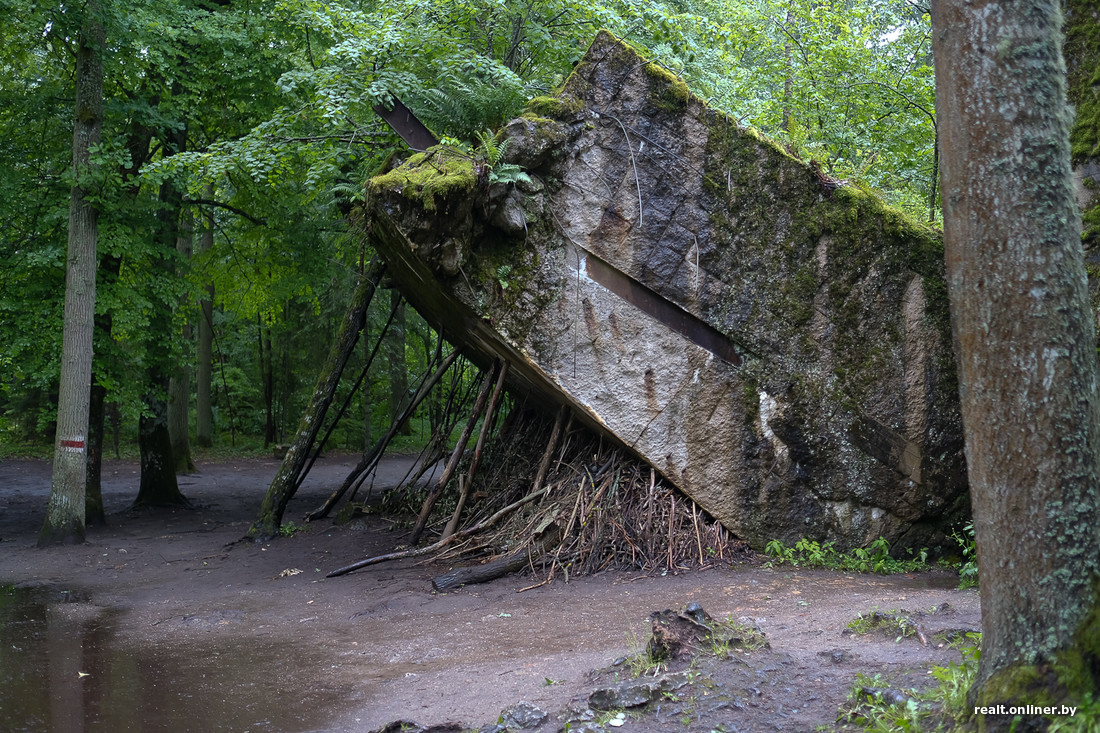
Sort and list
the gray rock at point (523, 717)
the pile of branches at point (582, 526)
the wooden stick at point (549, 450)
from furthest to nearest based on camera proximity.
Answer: the wooden stick at point (549, 450), the pile of branches at point (582, 526), the gray rock at point (523, 717)

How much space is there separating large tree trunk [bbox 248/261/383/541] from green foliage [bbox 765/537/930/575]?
6.22 metres

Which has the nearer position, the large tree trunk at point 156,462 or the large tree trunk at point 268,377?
the large tree trunk at point 156,462

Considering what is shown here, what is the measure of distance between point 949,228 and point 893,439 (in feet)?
18.0

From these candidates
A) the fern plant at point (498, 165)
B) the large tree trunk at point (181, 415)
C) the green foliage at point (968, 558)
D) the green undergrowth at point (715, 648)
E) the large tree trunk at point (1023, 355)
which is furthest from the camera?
the large tree trunk at point (181, 415)

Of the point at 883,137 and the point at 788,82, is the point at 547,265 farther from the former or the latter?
the point at 788,82

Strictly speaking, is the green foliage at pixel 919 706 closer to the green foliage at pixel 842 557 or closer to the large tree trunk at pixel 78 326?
the green foliage at pixel 842 557

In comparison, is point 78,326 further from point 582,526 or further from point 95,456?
point 582,526

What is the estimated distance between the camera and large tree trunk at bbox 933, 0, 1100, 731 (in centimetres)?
282

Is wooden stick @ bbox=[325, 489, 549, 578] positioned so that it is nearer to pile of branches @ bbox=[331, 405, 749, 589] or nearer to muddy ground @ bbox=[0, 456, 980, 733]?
pile of branches @ bbox=[331, 405, 749, 589]

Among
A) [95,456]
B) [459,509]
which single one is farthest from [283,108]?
[459,509]

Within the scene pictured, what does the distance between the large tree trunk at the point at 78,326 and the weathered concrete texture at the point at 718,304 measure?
18.3 ft

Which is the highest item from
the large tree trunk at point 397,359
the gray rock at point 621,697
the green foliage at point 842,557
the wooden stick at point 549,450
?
the large tree trunk at point 397,359

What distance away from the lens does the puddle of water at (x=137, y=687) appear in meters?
4.68

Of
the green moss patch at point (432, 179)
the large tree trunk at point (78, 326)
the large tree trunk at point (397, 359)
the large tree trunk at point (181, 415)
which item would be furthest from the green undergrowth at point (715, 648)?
the large tree trunk at point (397, 359)
